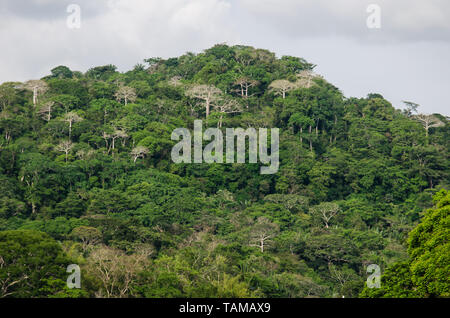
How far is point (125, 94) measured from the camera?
150ft

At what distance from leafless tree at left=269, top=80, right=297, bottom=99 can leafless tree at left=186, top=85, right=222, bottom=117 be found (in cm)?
466

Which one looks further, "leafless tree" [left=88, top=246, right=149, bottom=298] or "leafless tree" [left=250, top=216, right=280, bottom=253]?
"leafless tree" [left=250, top=216, right=280, bottom=253]

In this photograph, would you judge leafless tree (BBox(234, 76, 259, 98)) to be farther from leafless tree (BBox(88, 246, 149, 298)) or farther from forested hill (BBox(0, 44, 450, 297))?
leafless tree (BBox(88, 246, 149, 298))

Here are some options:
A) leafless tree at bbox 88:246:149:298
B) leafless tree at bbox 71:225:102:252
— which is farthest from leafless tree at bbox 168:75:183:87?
leafless tree at bbox 88:246:149:298

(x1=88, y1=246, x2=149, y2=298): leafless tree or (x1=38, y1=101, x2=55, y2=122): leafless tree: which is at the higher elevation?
(x1=38, y1=101, x2=55, y2=122): leafless tree

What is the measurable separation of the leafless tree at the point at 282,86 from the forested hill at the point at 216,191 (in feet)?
0.40

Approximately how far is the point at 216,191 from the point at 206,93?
9.81 m

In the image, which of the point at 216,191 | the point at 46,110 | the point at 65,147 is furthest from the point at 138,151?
the point at 46,110

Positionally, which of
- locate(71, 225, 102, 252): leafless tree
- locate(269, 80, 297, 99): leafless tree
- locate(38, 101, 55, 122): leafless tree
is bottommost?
locate(71, 225, 102, 252): leafless tree

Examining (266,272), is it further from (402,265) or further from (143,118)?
(143,118)

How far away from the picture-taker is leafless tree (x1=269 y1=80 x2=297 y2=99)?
1874 inches

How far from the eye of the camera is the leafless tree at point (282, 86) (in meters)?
47.6

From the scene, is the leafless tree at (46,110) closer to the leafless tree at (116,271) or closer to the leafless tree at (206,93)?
the leafless tree at (206,93)
